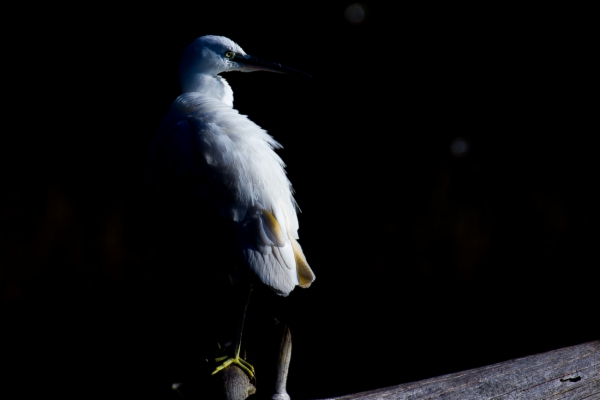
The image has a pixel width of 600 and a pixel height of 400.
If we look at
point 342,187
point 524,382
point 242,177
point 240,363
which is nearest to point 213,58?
point 242,177

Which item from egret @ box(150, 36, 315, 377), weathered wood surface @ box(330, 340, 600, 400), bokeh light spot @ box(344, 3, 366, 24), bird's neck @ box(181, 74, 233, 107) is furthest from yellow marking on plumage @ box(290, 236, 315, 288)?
bokeh light spot @ box(344, 3, 366, 24)

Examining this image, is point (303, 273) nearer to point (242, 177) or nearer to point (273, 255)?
point (273, 255)

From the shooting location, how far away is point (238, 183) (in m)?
1.61

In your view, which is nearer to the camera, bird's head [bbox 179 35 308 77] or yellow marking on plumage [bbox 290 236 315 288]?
yellow marking on plumage [bbox 290 236 315 288]

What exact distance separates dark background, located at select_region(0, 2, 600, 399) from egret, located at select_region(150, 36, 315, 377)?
1148 mm

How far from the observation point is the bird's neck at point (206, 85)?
201 cm

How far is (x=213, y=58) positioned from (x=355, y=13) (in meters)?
1.30

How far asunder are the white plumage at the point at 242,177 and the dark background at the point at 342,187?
1.16 meters

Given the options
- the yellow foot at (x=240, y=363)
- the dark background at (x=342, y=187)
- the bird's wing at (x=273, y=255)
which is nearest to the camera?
the yellow foot at (x=240, y=363)

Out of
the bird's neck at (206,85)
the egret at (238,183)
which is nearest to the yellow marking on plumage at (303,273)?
the egret at (238,183)

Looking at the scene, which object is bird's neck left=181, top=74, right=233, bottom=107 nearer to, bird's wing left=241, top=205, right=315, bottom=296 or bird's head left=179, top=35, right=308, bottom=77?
bird's head left=179, top=35, right=308, bottom=77

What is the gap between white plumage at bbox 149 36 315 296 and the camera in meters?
1.54

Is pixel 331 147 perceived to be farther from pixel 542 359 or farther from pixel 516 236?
pixel 542 359

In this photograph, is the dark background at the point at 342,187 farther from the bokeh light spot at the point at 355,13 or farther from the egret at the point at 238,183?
the egret at the point at 238,183
